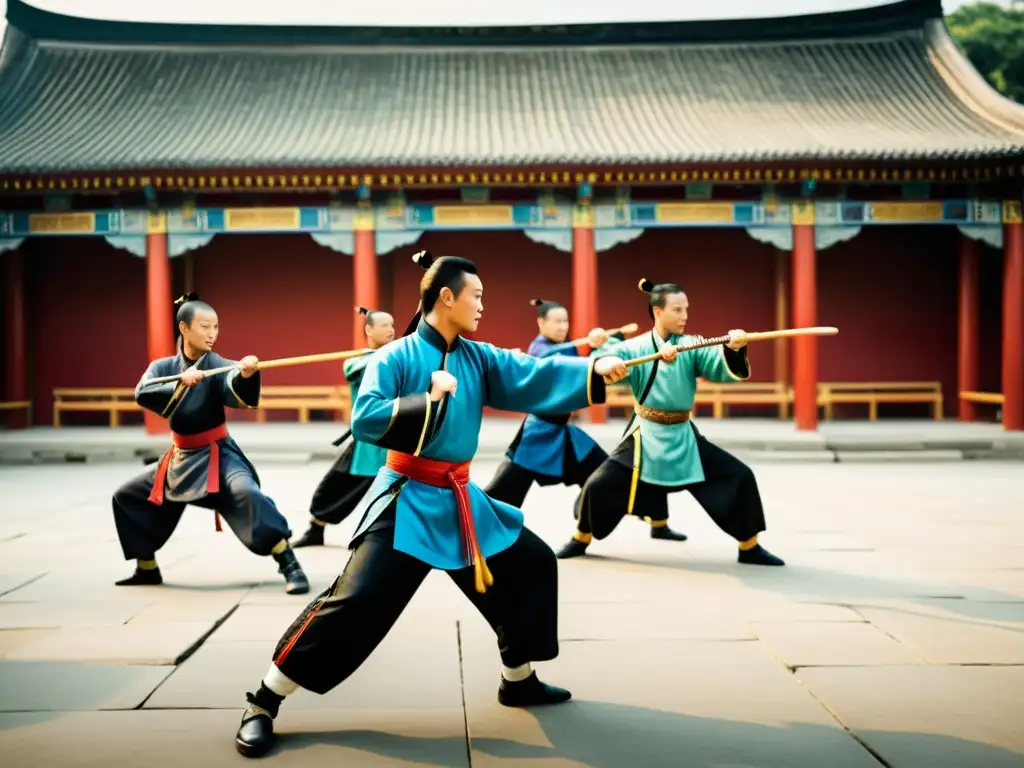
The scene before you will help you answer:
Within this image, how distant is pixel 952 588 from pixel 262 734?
3.56 m

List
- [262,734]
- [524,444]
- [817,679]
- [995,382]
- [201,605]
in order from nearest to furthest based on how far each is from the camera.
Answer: [262,734] → [817,679] → [201,605] → [524,444] → [995,382]

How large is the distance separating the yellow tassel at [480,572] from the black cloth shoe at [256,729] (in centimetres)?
70

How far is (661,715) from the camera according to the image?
2996 millimetres

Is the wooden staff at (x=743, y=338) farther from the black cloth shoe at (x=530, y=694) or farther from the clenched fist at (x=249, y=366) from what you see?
the clenched fist at (x=249, y=366)

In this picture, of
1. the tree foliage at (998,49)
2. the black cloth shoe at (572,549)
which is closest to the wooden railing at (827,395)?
the black cloth shoe at (572,549)

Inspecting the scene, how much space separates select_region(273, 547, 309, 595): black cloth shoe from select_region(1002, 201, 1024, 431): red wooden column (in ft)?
34.3

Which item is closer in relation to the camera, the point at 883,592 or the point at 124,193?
the point at 883,592

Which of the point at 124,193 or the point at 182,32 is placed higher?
the point at 182,32

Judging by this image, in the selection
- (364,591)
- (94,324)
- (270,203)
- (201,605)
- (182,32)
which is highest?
(182,32)

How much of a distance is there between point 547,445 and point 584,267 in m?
7.35

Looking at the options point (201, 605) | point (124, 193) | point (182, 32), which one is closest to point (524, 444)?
point (201, 605)

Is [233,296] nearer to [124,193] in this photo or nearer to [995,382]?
[124,193]

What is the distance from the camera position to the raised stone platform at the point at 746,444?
36.6ft

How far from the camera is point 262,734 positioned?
108 inches
